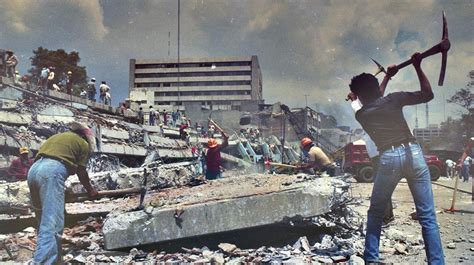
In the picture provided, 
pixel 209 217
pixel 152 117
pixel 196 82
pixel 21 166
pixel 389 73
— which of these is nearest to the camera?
pixel 389 73

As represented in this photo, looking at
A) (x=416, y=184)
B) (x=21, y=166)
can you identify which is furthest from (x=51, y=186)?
(x=21, y=166)

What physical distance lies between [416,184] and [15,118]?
687cm

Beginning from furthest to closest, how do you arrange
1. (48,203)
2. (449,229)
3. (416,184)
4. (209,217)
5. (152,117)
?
(152,117) < (449,229) < (209,217) < (48,203) < (416,184)

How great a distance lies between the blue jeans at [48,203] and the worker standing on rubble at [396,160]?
7.14ft

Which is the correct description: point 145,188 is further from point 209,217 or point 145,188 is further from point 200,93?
point 200,93

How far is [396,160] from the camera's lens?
2.57m

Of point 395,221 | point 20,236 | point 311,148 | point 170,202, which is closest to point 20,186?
point 20,236

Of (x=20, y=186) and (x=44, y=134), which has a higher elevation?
(x=44, y=134)

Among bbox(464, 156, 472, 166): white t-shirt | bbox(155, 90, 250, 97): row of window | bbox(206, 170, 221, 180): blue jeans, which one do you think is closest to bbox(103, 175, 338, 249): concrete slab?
bbox(206, 170, 221, 180): blue jeans

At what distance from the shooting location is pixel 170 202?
4012mm

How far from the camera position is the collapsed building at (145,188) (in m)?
3.66

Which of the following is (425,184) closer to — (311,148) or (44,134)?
(311,148)

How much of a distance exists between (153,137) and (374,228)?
900 centimetres

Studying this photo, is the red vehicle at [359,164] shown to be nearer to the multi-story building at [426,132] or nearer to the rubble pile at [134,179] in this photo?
the multi-story building at [426,132]
